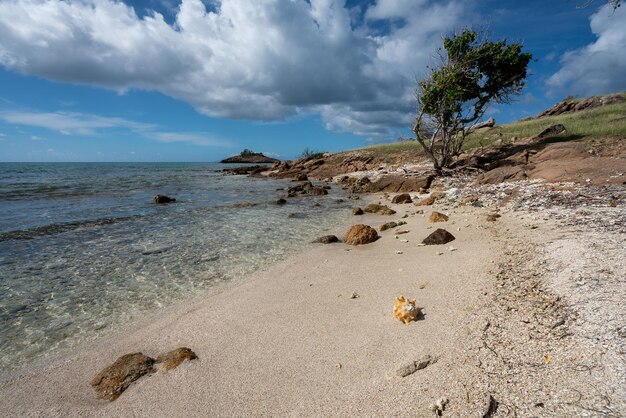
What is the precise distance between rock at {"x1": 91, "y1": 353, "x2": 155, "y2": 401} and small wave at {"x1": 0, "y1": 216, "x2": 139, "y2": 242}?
31.9 feet

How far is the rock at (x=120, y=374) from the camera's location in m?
3.64

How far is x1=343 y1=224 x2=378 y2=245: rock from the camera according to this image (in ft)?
28.3

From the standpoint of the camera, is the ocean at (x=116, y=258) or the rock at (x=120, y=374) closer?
the rock at (x=120, y=374)

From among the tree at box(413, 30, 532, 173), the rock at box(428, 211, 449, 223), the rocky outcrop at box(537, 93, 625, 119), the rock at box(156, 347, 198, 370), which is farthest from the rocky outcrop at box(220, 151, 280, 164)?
the rock at box(156, 347, 198, 370)

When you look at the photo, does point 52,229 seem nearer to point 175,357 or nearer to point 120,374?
point 120,374

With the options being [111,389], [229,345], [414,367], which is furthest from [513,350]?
[111,389]

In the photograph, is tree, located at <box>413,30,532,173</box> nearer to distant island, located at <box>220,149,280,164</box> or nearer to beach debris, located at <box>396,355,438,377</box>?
beach debris, located at <box>396,355,438,377</box>

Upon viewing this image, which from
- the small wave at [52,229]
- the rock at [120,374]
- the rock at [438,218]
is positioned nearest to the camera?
the rock at [120,374]

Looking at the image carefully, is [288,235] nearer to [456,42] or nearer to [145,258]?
[145,258]

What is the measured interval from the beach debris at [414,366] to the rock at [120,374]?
118 inches

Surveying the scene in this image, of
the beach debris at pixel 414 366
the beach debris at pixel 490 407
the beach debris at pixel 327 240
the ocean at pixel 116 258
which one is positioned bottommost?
the ocean at pixel 116 258

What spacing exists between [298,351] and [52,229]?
12348mm

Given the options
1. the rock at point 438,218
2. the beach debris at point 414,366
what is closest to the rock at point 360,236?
the rock at point 438,218

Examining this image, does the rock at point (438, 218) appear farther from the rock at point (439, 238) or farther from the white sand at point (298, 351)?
the white sand at point (298, 351)
